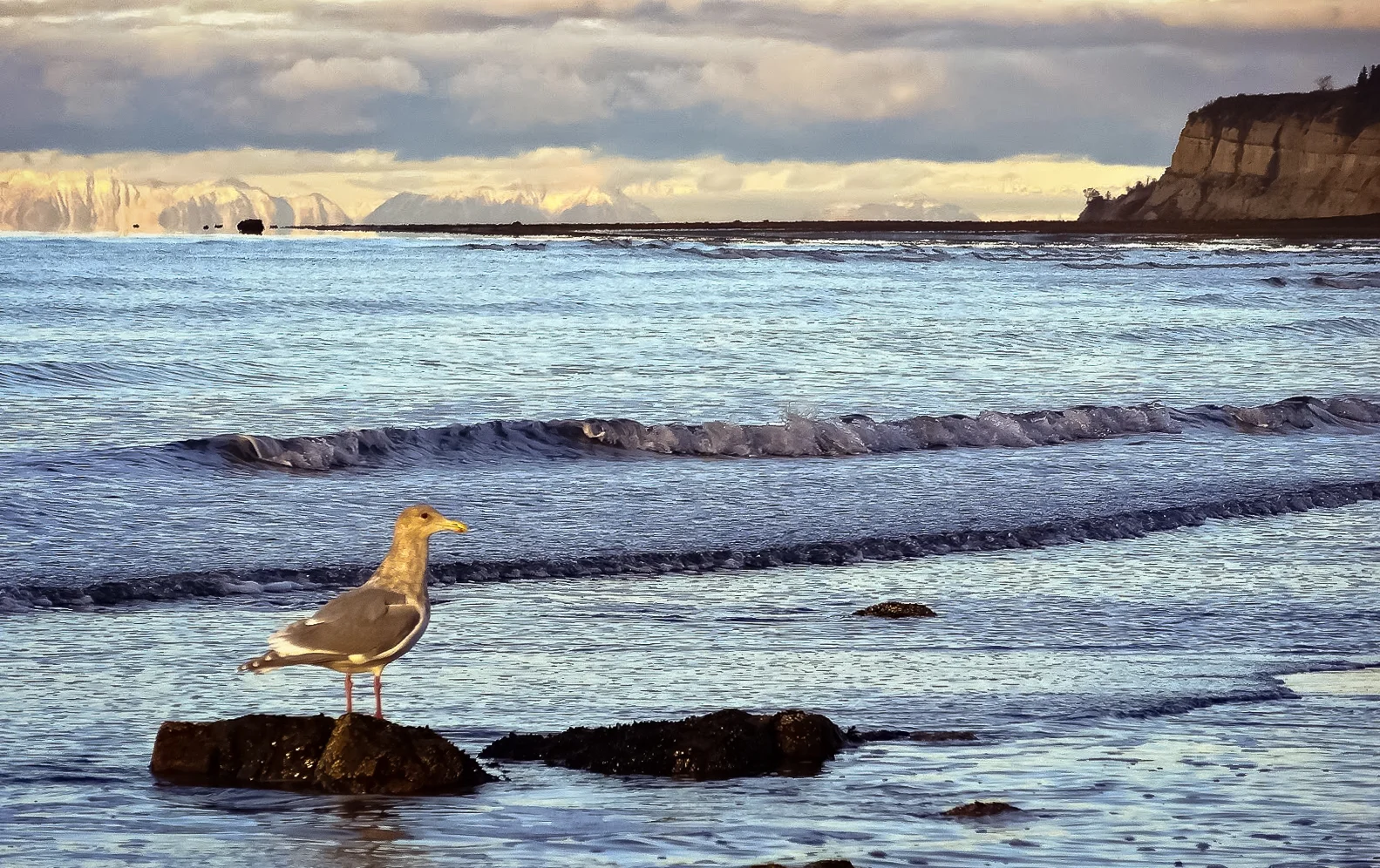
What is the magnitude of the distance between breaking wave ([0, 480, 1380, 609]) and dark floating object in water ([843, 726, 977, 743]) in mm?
4148

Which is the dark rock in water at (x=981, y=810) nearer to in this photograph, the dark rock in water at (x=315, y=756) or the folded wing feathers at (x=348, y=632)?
the dark rock in water at (x=315, y=756)

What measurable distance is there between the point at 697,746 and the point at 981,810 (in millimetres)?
1122

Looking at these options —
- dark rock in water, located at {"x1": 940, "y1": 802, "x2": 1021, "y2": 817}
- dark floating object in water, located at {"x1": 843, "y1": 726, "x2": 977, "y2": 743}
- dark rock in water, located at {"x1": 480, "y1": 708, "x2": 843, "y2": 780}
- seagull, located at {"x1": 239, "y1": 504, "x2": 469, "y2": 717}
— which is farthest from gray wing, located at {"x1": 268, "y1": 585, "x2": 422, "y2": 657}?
dark rock in water, located at {"x1": 940, "y1": 802, "x2": 1021, "y2": 817}

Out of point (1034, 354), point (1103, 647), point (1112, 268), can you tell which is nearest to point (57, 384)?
point (1034, 354)

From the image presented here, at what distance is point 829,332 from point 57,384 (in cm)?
1659

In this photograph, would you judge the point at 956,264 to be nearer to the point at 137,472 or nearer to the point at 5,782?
the point at 137,472

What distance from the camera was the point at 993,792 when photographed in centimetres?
636

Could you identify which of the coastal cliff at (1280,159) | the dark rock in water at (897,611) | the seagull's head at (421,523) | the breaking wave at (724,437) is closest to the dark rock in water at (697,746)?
the seagull's head at (421,523)

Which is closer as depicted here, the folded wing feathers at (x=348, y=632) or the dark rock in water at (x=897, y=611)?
the folded wing feathers at (x=348, y=632)

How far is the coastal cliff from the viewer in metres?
176

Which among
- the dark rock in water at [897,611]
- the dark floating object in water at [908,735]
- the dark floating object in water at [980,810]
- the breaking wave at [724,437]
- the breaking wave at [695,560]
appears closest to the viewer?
the dark floating object in water at [980,810]

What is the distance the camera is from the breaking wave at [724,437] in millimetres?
17062

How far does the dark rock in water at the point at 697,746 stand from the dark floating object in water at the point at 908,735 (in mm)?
217

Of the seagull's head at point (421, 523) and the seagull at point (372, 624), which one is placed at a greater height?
the seagull's head at point (421, 523)
